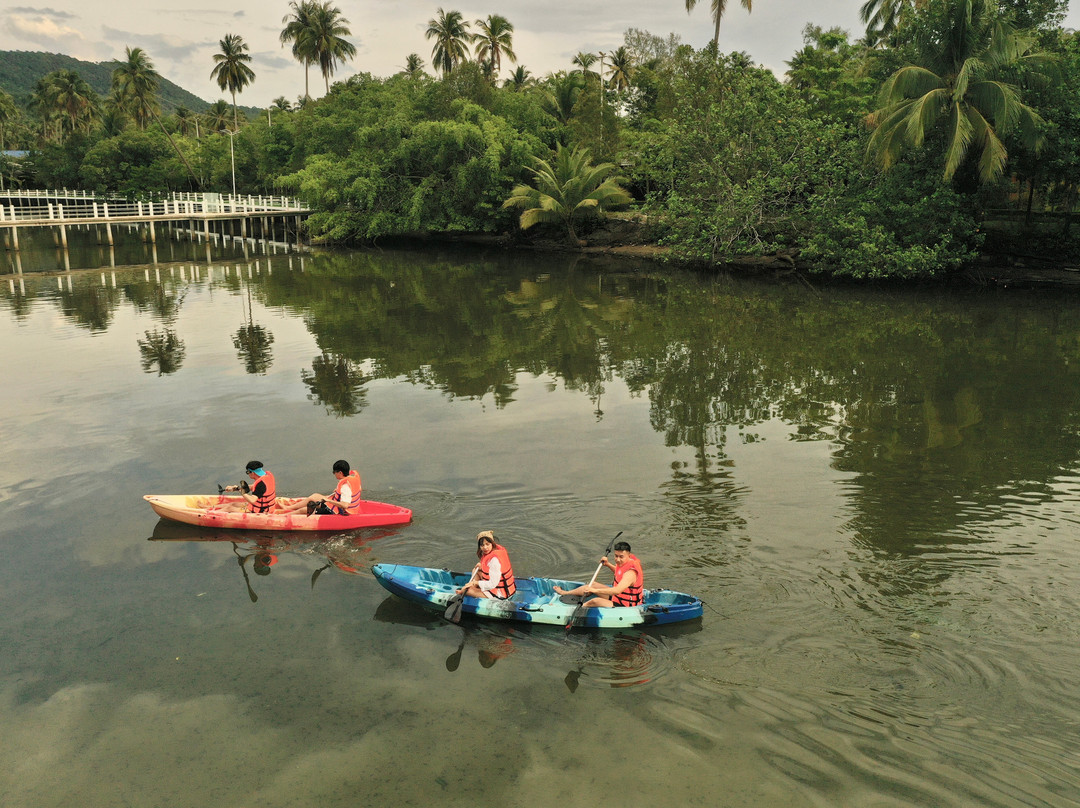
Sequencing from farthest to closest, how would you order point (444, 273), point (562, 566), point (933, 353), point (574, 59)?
point (574, 59) → point (444, 273) → point (933, 353) → point (562, 566)

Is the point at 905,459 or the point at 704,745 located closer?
the point at 704,745

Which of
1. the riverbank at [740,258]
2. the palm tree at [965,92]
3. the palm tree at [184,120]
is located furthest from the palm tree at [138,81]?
the palm tree at [965,92]

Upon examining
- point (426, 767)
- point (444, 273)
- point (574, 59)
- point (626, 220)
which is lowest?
point (426, 767)

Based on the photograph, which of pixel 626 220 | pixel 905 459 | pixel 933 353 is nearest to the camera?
pixel 905 459

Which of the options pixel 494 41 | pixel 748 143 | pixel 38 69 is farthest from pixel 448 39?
pixel 38 69

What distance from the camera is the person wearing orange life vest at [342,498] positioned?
1102 cm

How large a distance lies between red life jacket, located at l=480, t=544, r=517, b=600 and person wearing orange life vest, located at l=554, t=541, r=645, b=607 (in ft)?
2.47

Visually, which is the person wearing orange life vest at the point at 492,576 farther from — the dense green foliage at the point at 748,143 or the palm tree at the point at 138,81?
the palm tree at the point at 138,81

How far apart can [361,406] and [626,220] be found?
3376cm

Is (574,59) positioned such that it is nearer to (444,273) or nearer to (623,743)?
(444,273)

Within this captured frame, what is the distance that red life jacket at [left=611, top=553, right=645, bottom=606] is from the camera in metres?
8.61

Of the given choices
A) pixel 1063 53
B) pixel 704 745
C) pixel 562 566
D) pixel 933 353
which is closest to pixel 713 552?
pixel 562 566

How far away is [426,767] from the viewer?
674 centimetres

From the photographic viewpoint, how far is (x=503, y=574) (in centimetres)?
883
